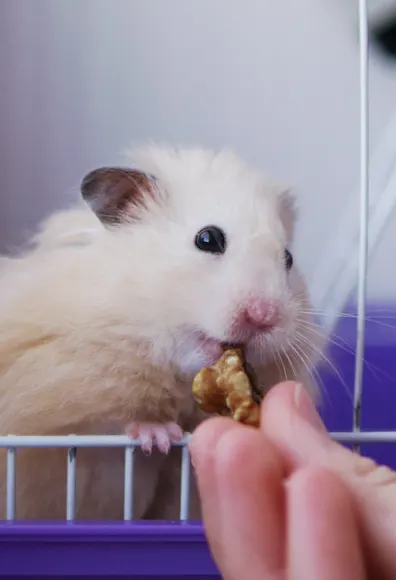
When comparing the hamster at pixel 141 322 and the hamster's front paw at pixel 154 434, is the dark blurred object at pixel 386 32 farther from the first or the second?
the hamster's front paw at pixel 154 434

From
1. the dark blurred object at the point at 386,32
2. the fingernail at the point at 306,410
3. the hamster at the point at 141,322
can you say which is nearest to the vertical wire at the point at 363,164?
the hamster at the point at 141,322

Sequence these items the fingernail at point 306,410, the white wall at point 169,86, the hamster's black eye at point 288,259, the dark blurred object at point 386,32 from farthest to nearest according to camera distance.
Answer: the white wall at point 169,86, the dark blurred object at point 386,32, the hamster's black eye at point 288,259, the fingernail at point 306,410

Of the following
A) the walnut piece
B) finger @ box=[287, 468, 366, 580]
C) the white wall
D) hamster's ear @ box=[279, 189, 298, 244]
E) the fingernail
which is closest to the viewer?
finger @ box=[287, 468, 366, 580]

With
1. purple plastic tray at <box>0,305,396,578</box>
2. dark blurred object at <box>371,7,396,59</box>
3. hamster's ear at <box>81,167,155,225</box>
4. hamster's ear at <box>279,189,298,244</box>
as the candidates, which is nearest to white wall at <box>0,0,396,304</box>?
dark blurred object at <box>371,7,396,59</box>

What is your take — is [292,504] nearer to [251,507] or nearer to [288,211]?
[251,507]

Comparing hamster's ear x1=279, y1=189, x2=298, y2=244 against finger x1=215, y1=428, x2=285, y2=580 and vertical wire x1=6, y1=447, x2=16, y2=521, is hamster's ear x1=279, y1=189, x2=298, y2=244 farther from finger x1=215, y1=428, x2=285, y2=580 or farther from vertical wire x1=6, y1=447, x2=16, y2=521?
finger x1=215, y1=428, x2=285, y2=580

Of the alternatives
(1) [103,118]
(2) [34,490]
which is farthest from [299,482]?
(1) [103,118]

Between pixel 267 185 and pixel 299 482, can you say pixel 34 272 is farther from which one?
pixel 299 482
